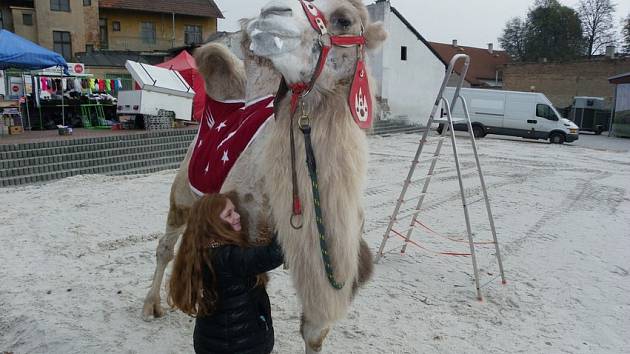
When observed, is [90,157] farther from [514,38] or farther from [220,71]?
[514,38]

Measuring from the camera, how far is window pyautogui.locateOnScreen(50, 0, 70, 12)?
35384 millimetres

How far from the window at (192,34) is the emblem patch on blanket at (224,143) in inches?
1630

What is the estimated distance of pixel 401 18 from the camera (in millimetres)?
22156

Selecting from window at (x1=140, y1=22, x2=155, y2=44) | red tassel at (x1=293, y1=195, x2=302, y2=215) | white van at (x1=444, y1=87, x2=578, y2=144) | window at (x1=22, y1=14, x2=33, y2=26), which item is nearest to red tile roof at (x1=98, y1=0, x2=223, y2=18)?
window at (x1=140, y1=22, x2=155, y2=44)

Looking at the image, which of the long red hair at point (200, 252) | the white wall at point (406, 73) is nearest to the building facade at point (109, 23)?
the white wall at point (406, 73)

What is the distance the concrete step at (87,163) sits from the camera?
30.0 ft

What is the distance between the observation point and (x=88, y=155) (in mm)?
10484

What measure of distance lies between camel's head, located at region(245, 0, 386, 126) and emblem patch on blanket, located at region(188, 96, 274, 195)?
597mm

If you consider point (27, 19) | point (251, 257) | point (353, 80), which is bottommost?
point (251, 257)

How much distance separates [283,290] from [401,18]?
2011 cm

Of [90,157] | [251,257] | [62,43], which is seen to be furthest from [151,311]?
[62,43]

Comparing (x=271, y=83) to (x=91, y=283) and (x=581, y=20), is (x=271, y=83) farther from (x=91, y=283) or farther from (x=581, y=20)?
(x=581, y=20)

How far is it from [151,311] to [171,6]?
1635 inches

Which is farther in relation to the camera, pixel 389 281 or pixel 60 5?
pixel 60 5
